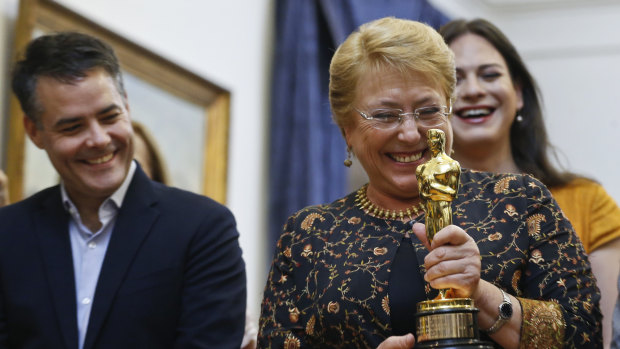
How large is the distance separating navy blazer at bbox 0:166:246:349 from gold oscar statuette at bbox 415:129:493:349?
34.9 inches

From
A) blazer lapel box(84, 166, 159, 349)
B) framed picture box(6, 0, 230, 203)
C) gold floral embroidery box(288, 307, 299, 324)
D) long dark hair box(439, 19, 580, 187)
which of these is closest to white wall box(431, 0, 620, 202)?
framed picture box(6, 0, 230, 203)

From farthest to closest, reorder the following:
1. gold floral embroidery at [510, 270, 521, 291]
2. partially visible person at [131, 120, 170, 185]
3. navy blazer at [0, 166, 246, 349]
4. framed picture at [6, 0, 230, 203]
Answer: partially visible person at [131, 120, 170, 185]
framed picture at [6, 0, 230, 203]
navy blazer at [0, 166, 246, 349]
gold floral embroidery at [510, 270, 521, 291]

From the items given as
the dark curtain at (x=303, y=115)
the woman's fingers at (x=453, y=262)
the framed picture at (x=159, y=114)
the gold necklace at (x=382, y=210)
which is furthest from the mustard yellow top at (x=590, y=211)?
the dark curtain at (x=303, y=115)

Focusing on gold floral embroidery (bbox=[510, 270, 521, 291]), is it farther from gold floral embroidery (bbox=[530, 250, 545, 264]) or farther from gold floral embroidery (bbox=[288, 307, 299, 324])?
gold floral embroidery (bbox=[288, 307, 299, 324])

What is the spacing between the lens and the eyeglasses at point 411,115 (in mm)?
2207

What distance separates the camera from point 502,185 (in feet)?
7.28

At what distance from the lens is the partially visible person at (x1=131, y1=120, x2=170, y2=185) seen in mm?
4027

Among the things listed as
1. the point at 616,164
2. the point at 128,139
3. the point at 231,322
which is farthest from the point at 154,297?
the point at 616,164

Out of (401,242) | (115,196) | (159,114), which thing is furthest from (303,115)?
(401,242)

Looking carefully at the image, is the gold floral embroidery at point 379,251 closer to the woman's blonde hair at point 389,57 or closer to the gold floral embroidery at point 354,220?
the gold floral embroidery at point 354,220

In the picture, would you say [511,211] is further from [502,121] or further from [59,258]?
[59,258]

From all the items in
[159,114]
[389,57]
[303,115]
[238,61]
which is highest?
[238,61]

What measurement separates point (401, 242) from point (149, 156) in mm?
2182

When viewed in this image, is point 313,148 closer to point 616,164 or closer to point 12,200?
point 12,200
